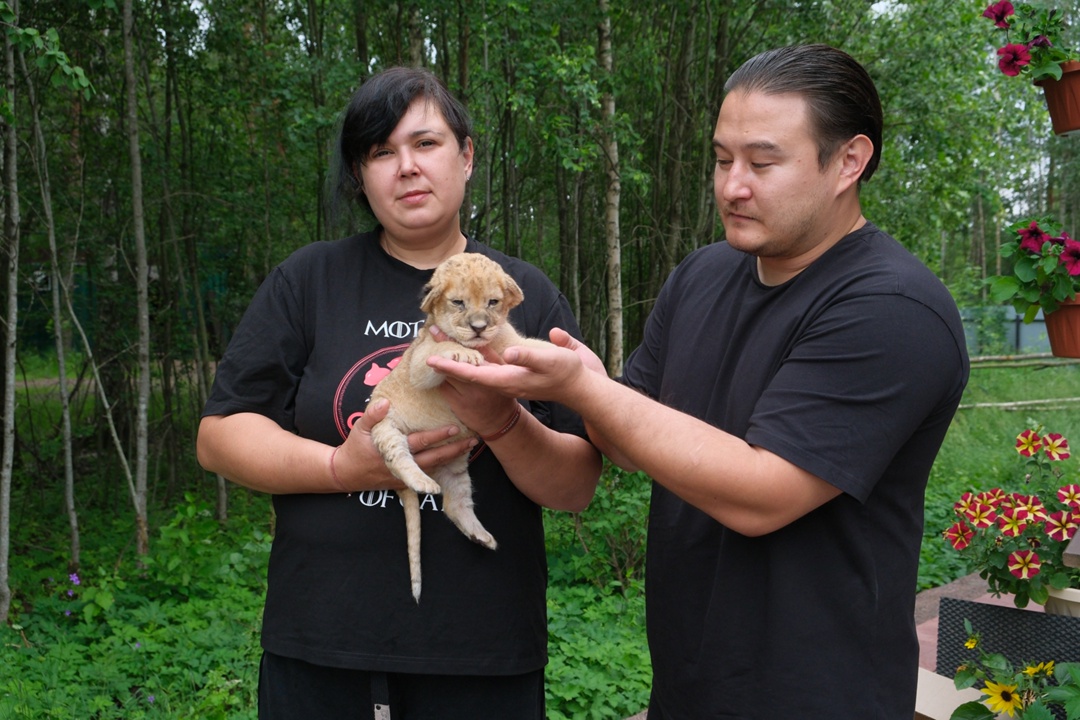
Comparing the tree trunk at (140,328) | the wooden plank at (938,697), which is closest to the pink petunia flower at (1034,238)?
the wooden plank at (938,697)

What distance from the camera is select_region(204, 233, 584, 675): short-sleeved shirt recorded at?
8.03ft

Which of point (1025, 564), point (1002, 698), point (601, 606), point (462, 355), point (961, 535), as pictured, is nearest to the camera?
point (462, 355)

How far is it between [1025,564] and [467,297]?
2.55 metres

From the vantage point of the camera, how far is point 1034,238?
3.58 metres

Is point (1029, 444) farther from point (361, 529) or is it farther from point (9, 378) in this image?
point (9, 378)

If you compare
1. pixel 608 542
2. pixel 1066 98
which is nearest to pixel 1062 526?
pixel 1066 98

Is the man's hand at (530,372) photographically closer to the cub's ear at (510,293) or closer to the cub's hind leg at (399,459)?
the cub's hind leg at (399,459)

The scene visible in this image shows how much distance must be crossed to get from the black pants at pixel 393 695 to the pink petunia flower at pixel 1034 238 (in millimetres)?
2666

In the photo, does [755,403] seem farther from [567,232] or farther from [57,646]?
[567,232]

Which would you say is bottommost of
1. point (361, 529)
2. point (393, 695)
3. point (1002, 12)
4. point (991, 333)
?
point (393, 695)

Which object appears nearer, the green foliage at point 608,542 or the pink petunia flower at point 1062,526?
the pink petunia flower at point 1062,526

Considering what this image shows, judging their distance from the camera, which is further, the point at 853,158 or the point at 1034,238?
the point at 1034,238

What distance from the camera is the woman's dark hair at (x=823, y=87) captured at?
218 centimetres

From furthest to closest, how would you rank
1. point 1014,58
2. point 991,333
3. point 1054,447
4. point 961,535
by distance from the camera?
point 991,333 < point 1054,447 < point 961,535 < point 1014,58
